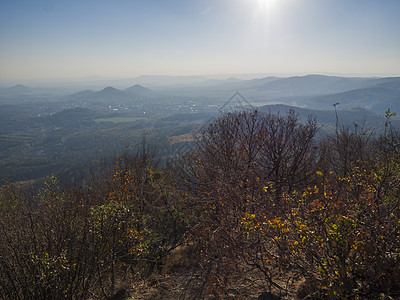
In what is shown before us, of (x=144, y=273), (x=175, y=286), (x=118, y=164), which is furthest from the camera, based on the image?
(x=118, y=164)

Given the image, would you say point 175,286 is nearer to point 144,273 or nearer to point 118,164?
point 144,273

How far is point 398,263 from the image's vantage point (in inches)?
159

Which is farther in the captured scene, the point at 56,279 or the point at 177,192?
the point at 177,192

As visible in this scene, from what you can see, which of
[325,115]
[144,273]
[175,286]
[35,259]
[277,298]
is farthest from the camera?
[325,115]

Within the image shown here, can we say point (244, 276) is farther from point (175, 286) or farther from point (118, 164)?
point (118, 164)

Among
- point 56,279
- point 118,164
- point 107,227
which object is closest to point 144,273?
point 107,227

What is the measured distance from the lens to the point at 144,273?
8.83m

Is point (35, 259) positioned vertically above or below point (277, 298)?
above

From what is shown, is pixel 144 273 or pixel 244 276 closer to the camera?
pixel 244 276

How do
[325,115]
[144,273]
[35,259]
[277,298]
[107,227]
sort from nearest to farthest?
[35,259] → [277,298] → [107,227] → [144,273] → [325,115]

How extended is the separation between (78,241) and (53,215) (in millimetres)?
1027

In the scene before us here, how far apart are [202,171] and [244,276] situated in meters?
5.40

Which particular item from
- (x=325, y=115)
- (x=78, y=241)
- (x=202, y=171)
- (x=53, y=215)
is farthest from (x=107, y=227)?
(x=325, y=115)

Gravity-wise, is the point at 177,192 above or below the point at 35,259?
below
